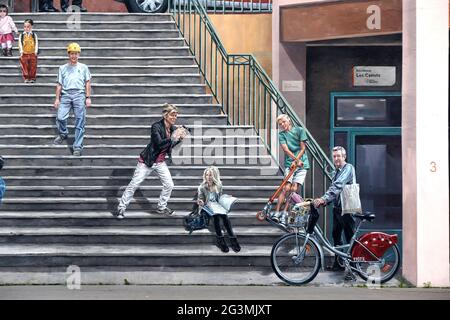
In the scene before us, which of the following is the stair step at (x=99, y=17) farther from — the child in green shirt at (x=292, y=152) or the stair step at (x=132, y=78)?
the child in green shirt at (x=292, y=152)

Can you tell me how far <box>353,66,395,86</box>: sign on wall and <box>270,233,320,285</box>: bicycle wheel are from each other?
20.5 feet

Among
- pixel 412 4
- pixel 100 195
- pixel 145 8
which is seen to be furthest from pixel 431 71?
pixel 145 8

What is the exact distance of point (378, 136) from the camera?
21.4 m

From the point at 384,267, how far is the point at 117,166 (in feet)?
13.9

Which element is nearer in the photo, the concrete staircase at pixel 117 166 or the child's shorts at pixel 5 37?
the concrete staircase at pixel 117 166

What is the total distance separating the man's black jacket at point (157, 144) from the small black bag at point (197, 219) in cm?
80

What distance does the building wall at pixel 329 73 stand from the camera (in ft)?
69.8

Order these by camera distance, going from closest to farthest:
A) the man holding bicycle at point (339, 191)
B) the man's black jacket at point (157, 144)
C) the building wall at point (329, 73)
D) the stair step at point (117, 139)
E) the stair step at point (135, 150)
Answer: the man holding bicycle at point (339, 191)
the man's black jacket at point (157, 144)
the stair step at point (135, 150)
the stair step at point (117, 139)
the building wall at point (329, 73)

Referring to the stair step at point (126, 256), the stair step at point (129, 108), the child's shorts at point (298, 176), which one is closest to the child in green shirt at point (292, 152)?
the child's shorts at point (298, 176)

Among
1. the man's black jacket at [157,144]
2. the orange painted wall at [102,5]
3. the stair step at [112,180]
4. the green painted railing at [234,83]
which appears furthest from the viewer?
the orange painted wall at [102,5]

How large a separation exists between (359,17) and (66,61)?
474cm

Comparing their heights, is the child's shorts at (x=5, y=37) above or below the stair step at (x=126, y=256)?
above

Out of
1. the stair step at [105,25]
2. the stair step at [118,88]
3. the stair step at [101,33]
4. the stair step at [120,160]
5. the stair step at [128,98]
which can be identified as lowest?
the stair step at [120,160]

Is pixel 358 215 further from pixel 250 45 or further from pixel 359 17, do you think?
pixel 250 45
